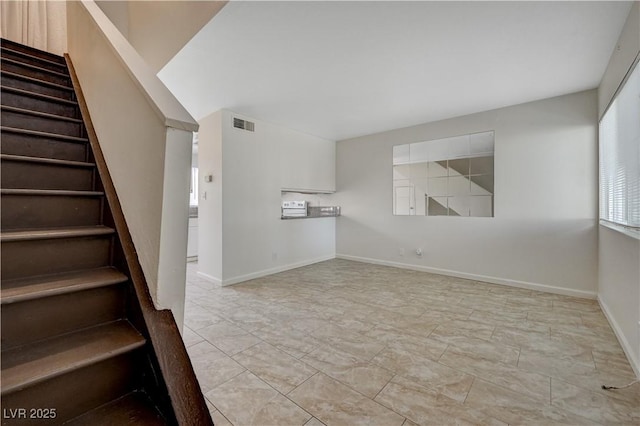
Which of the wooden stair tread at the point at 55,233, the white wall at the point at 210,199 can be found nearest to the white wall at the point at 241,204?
the white wall at the point at 210,199

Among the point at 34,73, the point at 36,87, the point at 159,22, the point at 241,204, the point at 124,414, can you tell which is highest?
the point at 159,22

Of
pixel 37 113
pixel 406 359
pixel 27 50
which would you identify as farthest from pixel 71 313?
pixel 27 50

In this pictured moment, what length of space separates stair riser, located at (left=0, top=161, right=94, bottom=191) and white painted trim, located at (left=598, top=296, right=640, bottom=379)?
376cm

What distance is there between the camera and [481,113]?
3975mm

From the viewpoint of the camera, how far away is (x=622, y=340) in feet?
7.07

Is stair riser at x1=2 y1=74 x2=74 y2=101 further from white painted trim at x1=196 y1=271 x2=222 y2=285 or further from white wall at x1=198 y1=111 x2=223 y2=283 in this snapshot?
white painted trim at x1=196 y1=271 x2=222 y2=285

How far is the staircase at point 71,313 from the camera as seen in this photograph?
35.0 inches

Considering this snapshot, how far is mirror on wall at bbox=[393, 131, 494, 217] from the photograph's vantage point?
397 centimetres

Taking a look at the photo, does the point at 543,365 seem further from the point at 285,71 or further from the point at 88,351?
the point at 285,71

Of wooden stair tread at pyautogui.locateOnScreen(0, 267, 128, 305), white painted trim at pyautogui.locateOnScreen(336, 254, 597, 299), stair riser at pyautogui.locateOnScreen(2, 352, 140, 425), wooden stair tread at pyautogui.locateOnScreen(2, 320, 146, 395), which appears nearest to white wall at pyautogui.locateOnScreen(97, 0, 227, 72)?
wooden stair tread at pyautogui.locateOnScreen(0, 267, 128, 305)

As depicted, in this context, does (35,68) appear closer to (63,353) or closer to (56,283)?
(56,283)

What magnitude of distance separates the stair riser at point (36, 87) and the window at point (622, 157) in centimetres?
428

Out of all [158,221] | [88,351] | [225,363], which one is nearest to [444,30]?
[158,221]

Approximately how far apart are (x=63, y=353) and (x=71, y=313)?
19 cm
